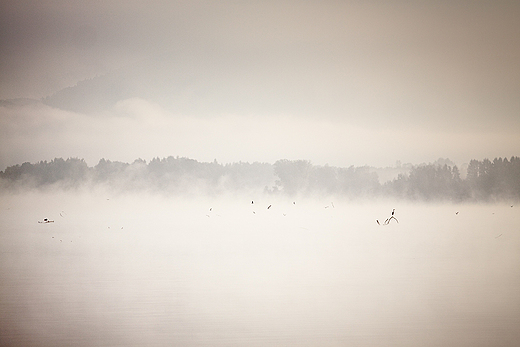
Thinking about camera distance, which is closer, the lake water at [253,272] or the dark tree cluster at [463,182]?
the lake water at [253,272]

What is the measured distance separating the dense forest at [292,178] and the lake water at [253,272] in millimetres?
78

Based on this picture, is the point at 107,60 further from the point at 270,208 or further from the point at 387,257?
the point at 387,257

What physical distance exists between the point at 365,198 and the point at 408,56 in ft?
3.04

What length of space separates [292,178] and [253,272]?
0.62m

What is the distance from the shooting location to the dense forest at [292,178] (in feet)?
6.37

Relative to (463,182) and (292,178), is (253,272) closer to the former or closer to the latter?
(292,178)

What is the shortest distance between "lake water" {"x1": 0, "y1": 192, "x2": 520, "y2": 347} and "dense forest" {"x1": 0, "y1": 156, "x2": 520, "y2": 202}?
3.1 inches

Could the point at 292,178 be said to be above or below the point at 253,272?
above

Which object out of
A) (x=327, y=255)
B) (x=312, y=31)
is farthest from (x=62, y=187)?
(x=312, y=31)

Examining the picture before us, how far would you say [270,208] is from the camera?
1.99m

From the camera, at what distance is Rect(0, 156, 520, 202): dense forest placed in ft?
6.37

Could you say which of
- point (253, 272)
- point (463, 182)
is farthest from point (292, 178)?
point (463, 182)

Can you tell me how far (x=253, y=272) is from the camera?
195cm

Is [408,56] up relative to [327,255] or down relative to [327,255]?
up
